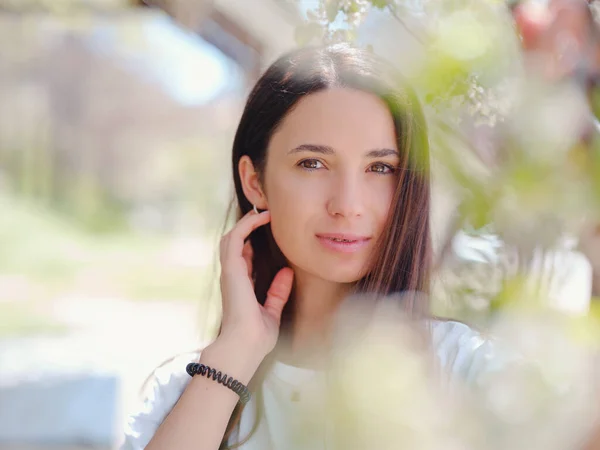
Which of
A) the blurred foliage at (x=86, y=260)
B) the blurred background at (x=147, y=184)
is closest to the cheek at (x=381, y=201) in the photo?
the blurred background at (x=147, y=184)

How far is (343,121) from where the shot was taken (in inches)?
48.8

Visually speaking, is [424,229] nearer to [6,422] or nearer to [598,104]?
[598,104]

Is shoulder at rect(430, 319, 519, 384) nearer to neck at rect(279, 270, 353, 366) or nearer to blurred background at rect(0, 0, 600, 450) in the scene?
blurred background at rect(0, 0, 600, 450)

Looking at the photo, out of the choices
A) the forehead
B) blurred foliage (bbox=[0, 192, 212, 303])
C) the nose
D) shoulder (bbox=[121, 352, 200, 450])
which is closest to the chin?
the nose

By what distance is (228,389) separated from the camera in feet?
4.05

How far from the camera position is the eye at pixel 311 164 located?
1258mm

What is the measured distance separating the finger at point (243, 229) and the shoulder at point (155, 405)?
224mm

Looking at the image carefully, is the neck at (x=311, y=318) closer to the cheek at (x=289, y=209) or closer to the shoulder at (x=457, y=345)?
the cheek at (x=289, y=209)

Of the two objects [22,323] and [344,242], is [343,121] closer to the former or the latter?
[344,242]

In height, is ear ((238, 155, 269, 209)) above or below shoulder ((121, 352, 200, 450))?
above

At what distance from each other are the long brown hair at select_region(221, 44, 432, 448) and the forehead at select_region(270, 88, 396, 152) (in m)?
0.02

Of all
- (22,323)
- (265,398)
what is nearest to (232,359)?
(265,398)

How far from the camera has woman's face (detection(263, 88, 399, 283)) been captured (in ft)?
4.00

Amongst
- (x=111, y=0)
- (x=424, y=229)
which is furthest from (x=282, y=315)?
(x=111, y=0)
